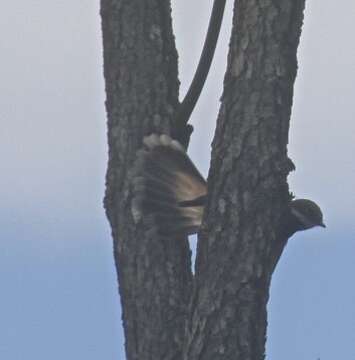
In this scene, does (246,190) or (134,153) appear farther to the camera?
(134,153)

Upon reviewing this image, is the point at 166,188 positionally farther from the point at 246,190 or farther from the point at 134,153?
the point at 246,190

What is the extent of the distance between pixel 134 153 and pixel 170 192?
0.32 m

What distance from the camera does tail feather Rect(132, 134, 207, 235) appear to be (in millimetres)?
6633

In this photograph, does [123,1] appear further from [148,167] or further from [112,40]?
[148,167]

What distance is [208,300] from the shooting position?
19.8 ft

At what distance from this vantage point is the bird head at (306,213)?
6348 millimetres

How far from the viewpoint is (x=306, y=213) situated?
646cm

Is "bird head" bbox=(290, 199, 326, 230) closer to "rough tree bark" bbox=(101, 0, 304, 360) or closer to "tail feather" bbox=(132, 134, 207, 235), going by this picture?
"rough tree bark" bbox=(101, 0, 304, 360)

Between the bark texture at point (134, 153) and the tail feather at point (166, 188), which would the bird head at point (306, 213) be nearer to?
the tail feather at point (166, 188)

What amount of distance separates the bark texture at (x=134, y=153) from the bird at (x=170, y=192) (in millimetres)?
51

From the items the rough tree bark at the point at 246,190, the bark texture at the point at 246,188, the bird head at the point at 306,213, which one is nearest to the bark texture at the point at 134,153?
the rough tree bark at the point at 246,190

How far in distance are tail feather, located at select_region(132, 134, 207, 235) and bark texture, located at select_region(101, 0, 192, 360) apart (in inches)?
2.0

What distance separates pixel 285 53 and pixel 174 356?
140 cm

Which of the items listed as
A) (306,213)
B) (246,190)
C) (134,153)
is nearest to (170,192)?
(134,153)
